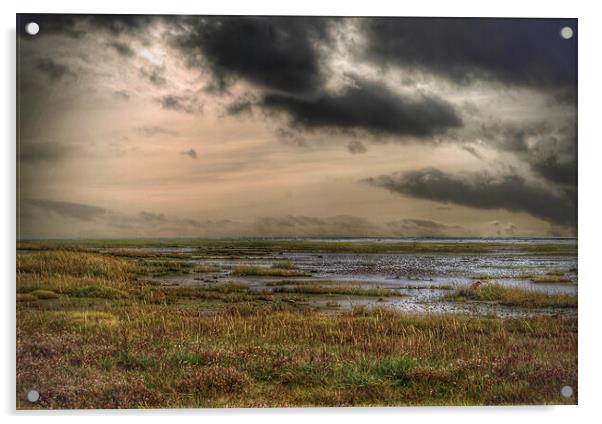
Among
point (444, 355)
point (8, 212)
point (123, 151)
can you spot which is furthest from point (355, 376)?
point (8, 212)

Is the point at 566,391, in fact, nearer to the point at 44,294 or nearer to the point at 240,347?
the point at 240,347

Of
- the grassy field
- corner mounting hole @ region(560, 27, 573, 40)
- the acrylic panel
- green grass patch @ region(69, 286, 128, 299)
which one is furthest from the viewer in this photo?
corner mounting hole @ region(560, 27, 573, 40)

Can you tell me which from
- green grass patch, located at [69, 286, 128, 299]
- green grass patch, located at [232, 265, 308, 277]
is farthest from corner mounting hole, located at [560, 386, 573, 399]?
green grass patch, located at [69, 286, 128, 299]

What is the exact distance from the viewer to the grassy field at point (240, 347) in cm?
695

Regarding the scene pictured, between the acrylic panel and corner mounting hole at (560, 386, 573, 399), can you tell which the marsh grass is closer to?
the acrylic panel

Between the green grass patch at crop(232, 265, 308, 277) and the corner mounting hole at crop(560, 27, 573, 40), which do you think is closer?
the green grass patch at crop(232, 265, 308, 277)

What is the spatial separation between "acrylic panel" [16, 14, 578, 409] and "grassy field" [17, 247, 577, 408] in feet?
0.08

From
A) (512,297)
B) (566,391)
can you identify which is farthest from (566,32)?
(566,391)

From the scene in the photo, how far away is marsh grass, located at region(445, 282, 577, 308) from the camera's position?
7297 mm

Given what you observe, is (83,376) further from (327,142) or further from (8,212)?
(327,142)

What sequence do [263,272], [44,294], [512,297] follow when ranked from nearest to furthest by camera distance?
[44,294] → [263,272] → [512,297]

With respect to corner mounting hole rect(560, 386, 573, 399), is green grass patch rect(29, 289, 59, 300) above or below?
above

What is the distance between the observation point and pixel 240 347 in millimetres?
7133

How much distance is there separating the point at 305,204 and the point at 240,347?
183cm
